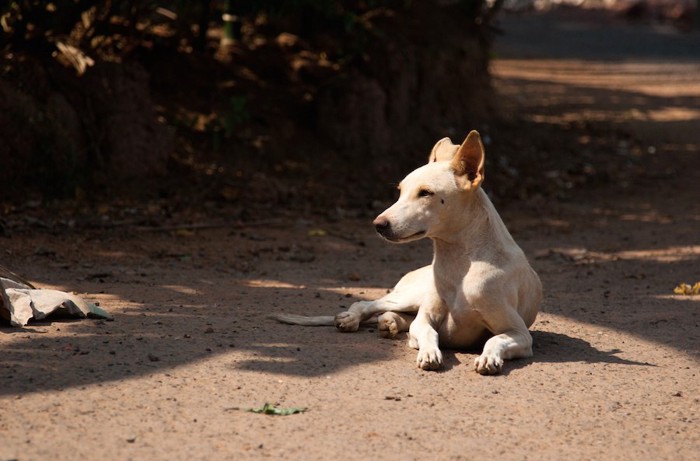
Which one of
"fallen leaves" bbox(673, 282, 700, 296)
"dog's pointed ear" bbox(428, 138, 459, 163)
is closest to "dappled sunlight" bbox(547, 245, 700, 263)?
"fallen leaves" bbox(673, 282, 700, 296)

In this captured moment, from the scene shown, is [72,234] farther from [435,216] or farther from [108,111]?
[435,216]

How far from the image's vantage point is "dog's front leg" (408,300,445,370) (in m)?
5.66

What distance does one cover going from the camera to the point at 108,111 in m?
10.5

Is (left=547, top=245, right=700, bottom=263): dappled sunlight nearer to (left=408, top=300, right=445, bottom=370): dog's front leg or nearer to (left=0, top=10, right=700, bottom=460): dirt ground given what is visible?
(left=0, top=10, right=700, bottom=460): dirt ground

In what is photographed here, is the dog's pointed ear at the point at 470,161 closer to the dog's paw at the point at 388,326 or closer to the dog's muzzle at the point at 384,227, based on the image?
the dog's muzzle at the point at 384,227

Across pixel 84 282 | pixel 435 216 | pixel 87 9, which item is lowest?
pixel 84 282

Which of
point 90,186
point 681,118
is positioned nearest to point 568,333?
point 90,186

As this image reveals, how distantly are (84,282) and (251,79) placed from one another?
5.05 meters

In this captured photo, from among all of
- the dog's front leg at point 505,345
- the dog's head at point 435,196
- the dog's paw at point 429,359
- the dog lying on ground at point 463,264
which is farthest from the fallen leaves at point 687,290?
the dog's paw at point 429,359

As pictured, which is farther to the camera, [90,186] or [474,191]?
[90,186]

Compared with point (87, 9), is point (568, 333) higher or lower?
lower

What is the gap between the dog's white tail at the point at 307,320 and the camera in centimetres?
656

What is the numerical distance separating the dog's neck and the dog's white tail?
962mm

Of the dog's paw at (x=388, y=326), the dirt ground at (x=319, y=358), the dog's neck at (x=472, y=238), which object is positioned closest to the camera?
the dirt ground at (x=319, y=358)
